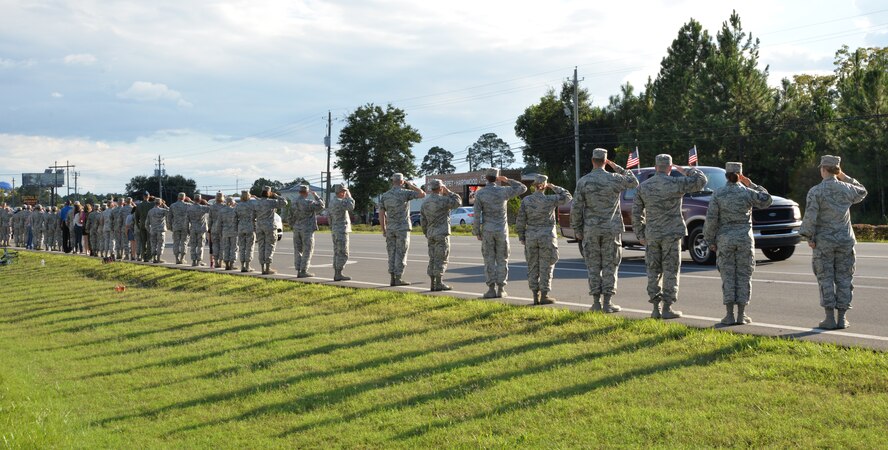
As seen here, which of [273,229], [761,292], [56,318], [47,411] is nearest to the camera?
[47,411]

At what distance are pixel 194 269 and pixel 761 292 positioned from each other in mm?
13418

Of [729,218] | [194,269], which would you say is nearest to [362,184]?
[194,269]

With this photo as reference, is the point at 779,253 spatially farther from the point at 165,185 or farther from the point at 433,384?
the point at 165,185

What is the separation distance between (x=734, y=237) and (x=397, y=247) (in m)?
6.88

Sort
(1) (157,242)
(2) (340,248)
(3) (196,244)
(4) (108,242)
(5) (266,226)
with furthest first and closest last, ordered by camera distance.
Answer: (4) (108,242) < (1) (157,242) < (3) (196,244) < (5) (266,226) < (2) (340,248)

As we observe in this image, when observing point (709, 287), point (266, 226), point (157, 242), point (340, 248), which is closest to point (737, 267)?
point (709, 287)

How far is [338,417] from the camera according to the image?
6605 millimetres

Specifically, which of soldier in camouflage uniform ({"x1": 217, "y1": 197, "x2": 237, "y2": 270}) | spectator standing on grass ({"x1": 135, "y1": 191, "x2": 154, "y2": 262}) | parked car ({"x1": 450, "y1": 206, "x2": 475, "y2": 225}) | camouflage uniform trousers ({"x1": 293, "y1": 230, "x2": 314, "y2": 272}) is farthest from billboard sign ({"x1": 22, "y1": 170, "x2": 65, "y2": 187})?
camouflage uniform trousers ({"x1": 293, "y1": 230, "x2": 314, "y2": 272})

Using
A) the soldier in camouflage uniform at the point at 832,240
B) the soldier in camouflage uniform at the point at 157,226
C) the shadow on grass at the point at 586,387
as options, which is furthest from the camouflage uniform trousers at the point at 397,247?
the soldier in camouflage uniform at the point at 157,226

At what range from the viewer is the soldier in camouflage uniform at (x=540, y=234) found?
11.7 m

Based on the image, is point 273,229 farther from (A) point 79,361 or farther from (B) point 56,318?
(A) point 79,361

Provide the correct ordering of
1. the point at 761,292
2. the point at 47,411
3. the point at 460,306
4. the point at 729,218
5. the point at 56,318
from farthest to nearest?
the point at 56,318, the point at 761,292, the point at 460,306, the point at 729,218, the point at 47,411

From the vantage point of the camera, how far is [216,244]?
2144cm

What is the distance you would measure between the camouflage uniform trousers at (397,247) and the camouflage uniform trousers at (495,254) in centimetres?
230
